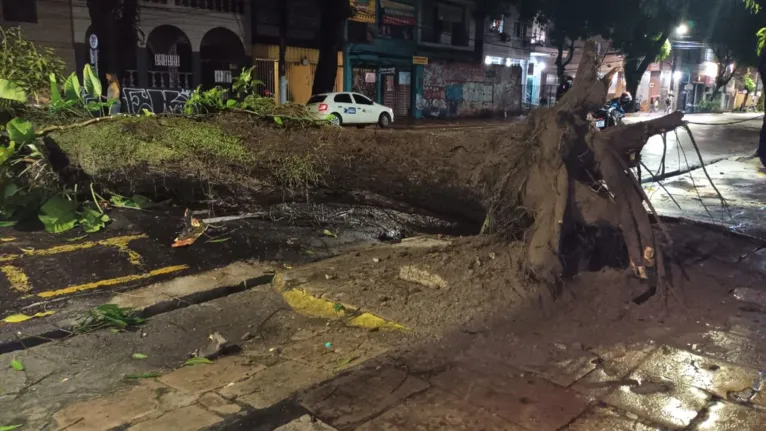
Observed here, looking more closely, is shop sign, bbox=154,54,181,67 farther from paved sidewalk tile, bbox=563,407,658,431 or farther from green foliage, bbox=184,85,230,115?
paved sidewalk tile, bbox=563,407,658,431

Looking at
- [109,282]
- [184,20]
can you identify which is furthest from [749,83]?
[109,282]

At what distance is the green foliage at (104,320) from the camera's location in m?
4.46

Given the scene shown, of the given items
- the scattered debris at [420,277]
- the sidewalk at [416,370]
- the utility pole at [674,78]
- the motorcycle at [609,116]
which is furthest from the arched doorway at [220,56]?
the utility pole at [674,78]

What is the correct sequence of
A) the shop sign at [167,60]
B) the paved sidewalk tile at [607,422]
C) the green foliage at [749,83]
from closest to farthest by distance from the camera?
the paved sidewalk tile at [607,422]
the shop sign at [167,60]
the green foliage at [749,83]

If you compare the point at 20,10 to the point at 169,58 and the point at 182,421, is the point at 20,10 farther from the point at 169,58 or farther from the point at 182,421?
the point at 182,421

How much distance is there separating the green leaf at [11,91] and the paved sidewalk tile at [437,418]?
5.49 metres

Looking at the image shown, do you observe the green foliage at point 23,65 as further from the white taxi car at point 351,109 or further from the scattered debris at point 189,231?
the white taxi car at point 351,109

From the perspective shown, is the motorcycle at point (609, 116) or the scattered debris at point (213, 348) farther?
the motorcycle at point (609, 116)

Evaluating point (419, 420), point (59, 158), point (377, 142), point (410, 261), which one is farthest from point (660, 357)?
point (59, 158)

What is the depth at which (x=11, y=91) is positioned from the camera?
20.3 feet

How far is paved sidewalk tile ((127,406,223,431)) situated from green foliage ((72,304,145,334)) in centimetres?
162

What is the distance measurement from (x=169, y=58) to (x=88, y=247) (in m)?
18.2

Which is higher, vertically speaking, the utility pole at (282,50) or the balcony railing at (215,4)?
the balcony railing at (215,4)

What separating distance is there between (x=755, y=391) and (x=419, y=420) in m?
1.90
